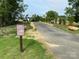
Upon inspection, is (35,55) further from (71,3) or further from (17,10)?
(17,10)

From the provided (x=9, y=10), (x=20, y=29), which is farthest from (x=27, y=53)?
(x=9, y=10)

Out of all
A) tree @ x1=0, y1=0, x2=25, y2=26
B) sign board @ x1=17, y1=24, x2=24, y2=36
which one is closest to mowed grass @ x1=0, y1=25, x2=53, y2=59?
sign board @ x1=17, y1=24, x2=24, y2=36

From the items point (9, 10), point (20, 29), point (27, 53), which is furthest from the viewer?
point (9, 10)

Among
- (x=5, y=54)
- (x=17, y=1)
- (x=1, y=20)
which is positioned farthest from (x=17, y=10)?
(x=5, y=54)

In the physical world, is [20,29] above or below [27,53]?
above

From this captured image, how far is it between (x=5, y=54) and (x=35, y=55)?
1.89 meters

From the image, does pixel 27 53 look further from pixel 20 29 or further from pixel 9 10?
pixel 9 10

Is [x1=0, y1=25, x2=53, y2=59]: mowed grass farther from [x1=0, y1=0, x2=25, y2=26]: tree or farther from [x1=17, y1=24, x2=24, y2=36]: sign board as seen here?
[x1=0, y1=0, x2=25, y2=26]: tree

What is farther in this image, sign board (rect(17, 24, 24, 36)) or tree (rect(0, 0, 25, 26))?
tree (rect(0, 0, 25, 26))

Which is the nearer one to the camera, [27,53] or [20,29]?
[27,53]

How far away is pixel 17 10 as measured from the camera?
3073 inches

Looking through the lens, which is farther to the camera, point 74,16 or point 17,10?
point 17,10

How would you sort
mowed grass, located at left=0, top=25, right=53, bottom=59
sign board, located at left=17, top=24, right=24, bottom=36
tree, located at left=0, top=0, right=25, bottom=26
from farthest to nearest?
tree, located at left=0, top=0, right=25, bottom=26 < sign board, located at left=17, top=24, right=24, bottom=36 < mowed grass, located at left=0, top=25, right=53, bottom=59

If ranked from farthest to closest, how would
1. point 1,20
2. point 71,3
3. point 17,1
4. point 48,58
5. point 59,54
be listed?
point 17,1
point 1,20
point 71,3
point 59,54
point 48,58
